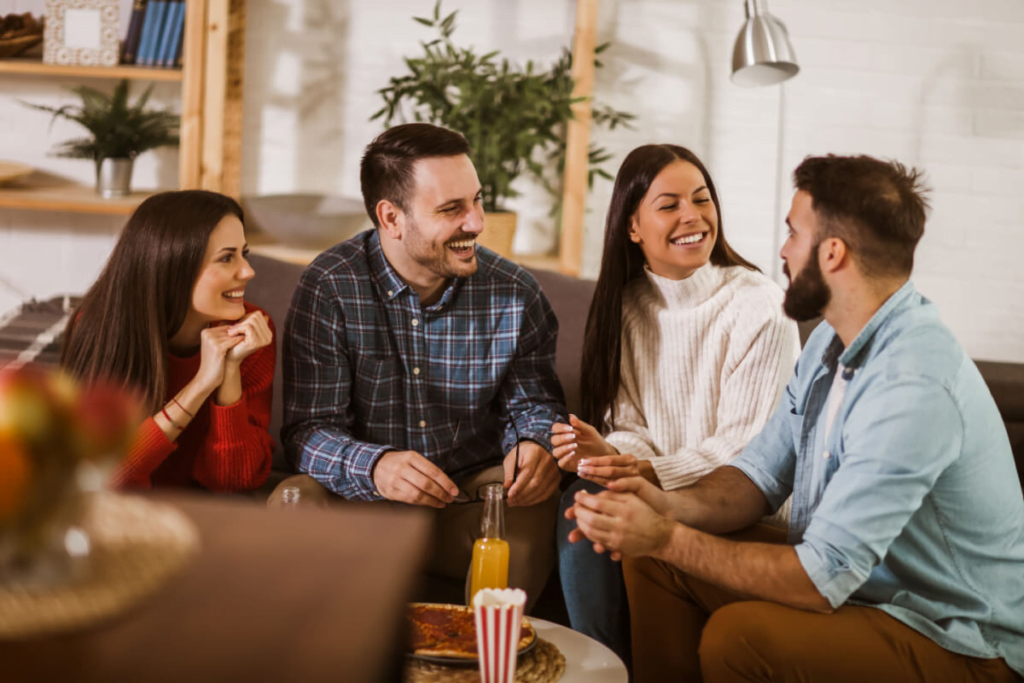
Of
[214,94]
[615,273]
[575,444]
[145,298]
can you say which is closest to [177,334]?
[145,298]

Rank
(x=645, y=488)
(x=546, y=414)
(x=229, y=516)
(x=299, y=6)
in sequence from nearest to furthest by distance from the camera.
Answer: (x=229, y=516)
(x=645, y=488)
(x=546, y=414)
(x=299, y=6)

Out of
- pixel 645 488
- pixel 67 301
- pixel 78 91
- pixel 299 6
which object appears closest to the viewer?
pixel 645 488

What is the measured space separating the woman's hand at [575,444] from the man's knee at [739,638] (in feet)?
1.60

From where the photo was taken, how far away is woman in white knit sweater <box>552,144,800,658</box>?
2.00m

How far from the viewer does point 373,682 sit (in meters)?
0.68

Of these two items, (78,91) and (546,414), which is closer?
(546,414)

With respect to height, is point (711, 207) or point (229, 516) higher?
point (711, 207)

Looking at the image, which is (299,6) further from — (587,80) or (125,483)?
(125,483)

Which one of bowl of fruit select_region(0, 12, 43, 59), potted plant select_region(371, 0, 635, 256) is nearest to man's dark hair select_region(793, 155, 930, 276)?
potted plant select_region(371, 0, 635, 256)

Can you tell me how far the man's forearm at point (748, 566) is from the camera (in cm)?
144

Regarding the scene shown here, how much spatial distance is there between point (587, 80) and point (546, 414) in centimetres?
135

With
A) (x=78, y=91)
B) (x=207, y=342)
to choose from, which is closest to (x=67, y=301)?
(x=78, y=91)

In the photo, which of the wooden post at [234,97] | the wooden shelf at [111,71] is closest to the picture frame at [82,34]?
the wooden shelf at [111,71]

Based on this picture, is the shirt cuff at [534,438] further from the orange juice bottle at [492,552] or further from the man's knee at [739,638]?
the man's knee at [739,638]
